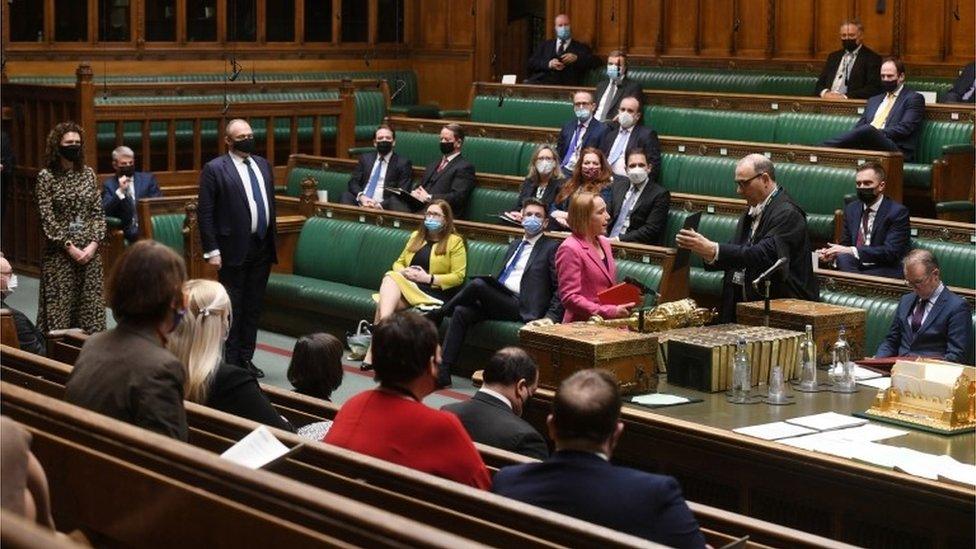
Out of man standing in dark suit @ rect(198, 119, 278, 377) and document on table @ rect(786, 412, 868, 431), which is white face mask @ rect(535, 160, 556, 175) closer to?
man standing in dark suit @ rect(198, 119, 278, 377)

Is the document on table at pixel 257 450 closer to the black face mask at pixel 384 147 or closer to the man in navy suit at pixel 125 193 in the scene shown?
the man in navy suit at pixel 125 193

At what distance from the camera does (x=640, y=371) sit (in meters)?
5.59

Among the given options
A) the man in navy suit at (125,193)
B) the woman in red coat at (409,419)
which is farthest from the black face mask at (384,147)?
the woman in red coat at (409,419)

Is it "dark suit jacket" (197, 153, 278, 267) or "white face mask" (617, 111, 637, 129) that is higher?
"white face mask" (617, 111, 637, 129)

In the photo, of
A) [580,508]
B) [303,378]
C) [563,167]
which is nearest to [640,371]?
[303,378]

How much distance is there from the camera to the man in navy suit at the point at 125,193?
10.1m

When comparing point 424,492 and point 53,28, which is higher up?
point 53,28

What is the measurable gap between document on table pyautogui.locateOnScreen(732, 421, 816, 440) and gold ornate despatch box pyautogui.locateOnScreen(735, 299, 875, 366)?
990 mm

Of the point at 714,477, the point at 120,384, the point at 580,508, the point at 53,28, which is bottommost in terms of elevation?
the point at 714,477

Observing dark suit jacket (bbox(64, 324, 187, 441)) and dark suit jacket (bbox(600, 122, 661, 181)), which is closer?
dark suit jacket (bbox(64, 324, 187, 441))

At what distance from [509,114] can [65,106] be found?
3.61m

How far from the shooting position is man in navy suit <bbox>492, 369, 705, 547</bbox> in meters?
3.19

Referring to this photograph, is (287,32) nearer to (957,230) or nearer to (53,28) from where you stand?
(53,28)

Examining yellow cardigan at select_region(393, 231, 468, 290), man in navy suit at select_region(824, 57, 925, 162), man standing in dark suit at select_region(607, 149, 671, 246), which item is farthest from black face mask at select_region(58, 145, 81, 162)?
man in navy suit at select_region(824, 57, 925, 162)
